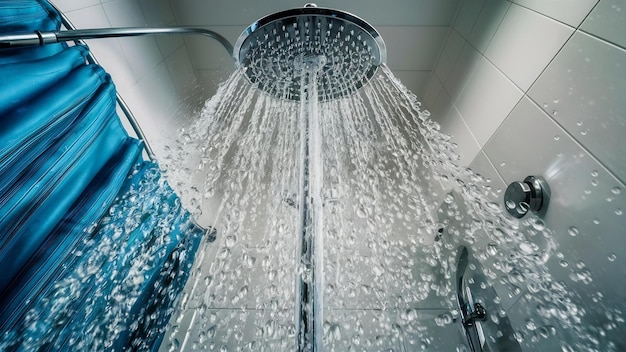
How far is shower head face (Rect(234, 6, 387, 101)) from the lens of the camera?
517mm

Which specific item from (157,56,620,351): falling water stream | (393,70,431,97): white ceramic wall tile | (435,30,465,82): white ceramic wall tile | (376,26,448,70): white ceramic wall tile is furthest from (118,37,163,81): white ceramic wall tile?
(435,30,465,82): white ceramic wall tile

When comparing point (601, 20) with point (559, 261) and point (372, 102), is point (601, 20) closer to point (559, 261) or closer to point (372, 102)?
point (559, 261)

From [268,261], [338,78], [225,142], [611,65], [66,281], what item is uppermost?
[611,65]

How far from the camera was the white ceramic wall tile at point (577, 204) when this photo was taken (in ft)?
1.44

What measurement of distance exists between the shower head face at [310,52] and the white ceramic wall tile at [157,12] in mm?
570

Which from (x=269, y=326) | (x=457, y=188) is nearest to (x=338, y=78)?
(x=457, y=188)

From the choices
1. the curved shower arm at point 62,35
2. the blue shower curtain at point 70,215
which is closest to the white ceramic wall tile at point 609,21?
the curved shower arm at point 62,35

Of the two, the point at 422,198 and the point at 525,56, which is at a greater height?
the point at 525,56

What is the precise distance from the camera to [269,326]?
75cm

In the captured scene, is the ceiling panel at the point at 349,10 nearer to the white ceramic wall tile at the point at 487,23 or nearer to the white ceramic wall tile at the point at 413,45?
the white ceramic wall tile at the point at 413,45

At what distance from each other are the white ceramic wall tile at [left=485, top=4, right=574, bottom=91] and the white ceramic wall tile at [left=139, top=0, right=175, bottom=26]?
1145 millimetres

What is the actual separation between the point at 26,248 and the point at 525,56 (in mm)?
1184

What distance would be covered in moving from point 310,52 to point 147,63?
66 cm

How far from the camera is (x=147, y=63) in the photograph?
35.2 inches
